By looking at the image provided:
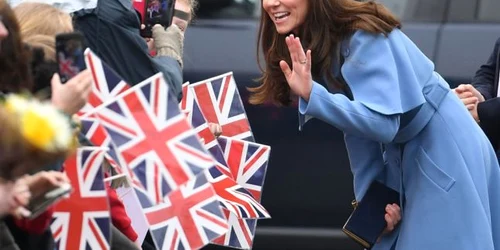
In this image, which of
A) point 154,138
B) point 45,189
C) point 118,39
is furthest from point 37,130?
point 118,39

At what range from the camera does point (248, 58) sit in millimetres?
5535

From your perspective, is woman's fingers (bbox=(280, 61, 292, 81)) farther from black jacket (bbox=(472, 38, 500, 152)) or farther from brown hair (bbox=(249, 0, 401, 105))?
black jacket (bbox=(472, 38, 500, 152))

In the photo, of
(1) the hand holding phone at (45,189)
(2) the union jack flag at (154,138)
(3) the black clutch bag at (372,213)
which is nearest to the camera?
(1) the hand holding phone at (45,189)

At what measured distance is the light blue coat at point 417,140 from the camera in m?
3.39

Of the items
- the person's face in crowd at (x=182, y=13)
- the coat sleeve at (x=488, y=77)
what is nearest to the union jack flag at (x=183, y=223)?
the person's face in crowd at (x=182, y=13)

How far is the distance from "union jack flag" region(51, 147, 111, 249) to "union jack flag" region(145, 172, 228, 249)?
0.55ft

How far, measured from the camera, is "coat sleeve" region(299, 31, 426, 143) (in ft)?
11.0

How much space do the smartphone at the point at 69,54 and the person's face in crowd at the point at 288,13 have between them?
0.85 metres

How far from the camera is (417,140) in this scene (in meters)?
3.57

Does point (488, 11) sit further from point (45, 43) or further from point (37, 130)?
point (37, 130)

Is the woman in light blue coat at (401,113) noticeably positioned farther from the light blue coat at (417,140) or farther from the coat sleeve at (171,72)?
the coat sleeve at (171,72)

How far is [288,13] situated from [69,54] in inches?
35.2

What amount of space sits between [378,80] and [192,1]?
3.67 feet

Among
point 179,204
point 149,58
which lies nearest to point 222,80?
point 149,58
